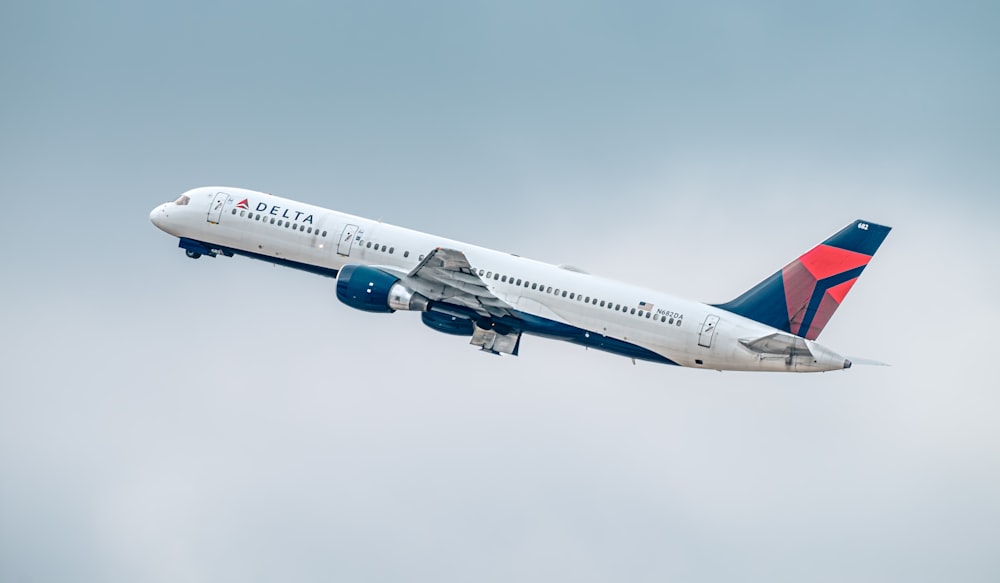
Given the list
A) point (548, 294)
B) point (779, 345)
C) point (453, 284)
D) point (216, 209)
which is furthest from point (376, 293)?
point (779, 345)

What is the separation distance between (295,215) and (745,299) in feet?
81.0

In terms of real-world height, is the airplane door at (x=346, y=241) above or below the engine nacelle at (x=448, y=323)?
above

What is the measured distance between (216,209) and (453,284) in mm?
16303

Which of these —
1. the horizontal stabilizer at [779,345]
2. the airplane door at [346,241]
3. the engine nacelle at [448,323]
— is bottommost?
the engine nacelle at [448,323]

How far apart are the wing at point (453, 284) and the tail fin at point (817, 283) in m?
12.8

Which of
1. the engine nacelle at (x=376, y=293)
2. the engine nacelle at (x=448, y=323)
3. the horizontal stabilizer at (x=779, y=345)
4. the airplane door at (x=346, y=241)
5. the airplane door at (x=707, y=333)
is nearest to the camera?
the horizontal stabilizer at (x=779, y=345)

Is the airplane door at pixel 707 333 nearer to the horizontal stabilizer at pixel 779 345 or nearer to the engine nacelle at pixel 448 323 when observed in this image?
the horizontal stabilizer at pixel 779 345

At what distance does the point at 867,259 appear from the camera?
226 feet

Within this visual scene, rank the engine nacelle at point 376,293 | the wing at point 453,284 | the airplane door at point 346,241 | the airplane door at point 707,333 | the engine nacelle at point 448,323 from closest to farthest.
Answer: the airplane door at point 707,333
the wing at point 453,284
the engine nacelle at point 376,293
the engine nacelle at point 448,323
the airplane door at point 346,241

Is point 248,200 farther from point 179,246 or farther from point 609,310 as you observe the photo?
point 609,310

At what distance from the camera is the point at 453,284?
71312 millimetres

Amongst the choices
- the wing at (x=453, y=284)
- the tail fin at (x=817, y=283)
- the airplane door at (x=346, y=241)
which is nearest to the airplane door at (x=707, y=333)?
the tail fin at (x=817, y=283)

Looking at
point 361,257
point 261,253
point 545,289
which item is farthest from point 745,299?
point 261,253

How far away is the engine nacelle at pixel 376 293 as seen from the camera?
235ft
